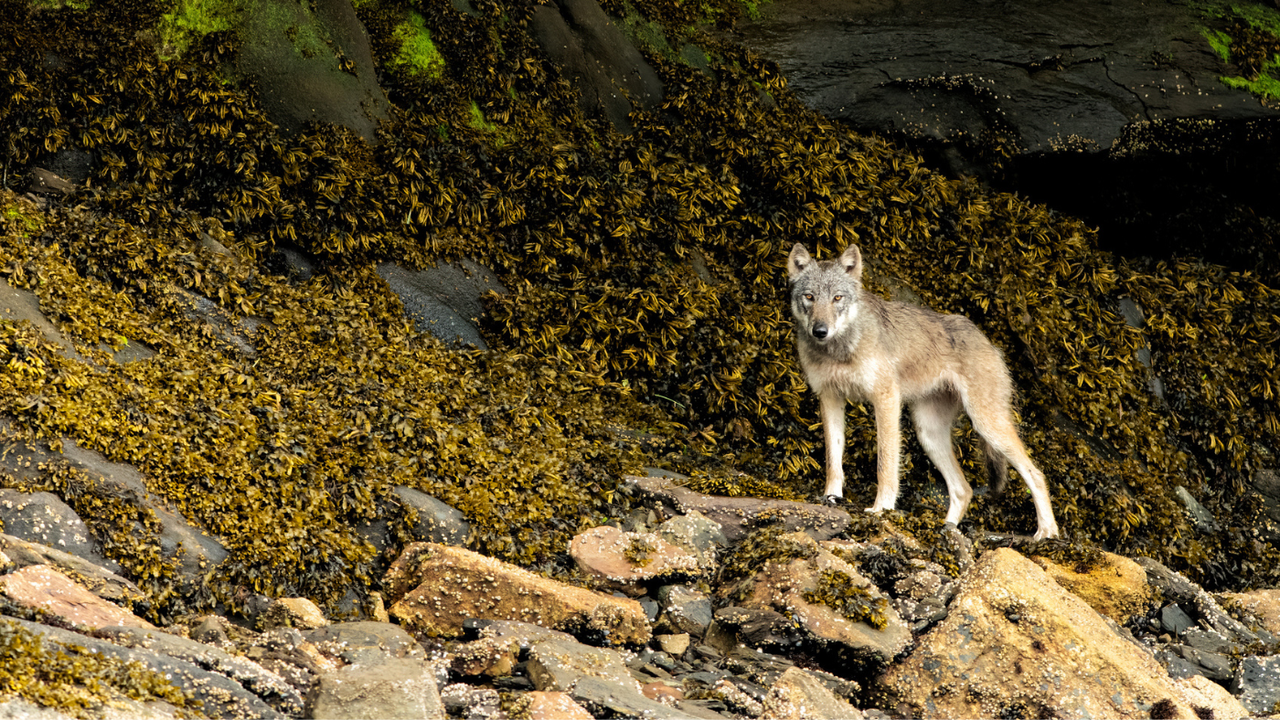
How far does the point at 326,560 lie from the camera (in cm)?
580

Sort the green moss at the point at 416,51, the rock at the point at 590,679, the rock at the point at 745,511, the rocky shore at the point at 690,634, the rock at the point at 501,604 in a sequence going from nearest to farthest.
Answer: the rocky shore at the point at 690,634
the rock at the point at 590,679
the rock at the point at 501,604
the rock at the point at 745,511
the green moss at the point at 416,51

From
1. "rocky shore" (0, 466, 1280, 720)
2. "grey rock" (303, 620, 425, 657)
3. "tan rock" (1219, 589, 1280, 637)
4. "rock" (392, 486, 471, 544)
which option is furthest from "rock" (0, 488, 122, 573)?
"tan rock" (1219, 589, 1280, 637)

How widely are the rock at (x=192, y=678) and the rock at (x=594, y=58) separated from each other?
806 cm

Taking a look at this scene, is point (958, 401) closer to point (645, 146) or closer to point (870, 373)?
point (870, 373)

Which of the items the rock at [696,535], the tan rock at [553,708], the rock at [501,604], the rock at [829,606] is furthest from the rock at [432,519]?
the tan rock at [553,708]

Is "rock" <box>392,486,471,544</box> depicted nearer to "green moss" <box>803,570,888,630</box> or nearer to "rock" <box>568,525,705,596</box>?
"rock" <box>568,525,705,596</box>

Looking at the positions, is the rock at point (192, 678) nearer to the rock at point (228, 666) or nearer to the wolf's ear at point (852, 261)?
the rock at point (228, 666)

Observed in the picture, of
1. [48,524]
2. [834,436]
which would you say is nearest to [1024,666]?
[834,436]

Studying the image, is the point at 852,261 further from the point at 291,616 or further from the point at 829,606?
the point at 291,616

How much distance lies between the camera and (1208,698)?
5398 mm

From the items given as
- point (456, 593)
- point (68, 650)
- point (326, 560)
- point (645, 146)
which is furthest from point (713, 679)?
point (645, 146)

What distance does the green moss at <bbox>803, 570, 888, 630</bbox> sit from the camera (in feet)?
17.9

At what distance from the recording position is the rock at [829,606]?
531cm

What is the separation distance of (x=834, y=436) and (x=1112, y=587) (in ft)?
8.00
